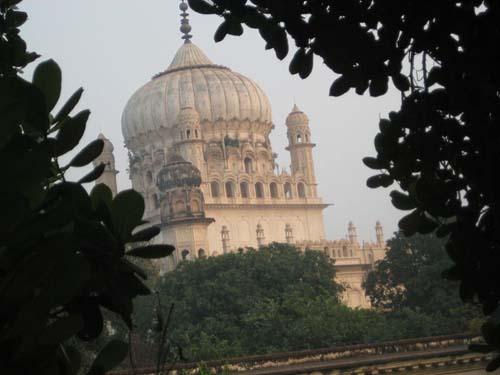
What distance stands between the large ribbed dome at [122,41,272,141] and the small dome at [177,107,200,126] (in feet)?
7.85

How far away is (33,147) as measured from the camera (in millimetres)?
2299

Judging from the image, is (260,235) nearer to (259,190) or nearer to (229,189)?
(229,189)

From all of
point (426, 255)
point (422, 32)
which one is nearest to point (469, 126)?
point (422, 32)

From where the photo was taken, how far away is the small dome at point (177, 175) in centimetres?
5216

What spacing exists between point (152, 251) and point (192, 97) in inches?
2247

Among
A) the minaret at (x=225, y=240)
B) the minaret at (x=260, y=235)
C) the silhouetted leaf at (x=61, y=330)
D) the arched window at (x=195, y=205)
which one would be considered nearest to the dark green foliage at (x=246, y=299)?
the arched window at (x=195, y=205)

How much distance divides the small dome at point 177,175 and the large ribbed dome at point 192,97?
21.3 feet

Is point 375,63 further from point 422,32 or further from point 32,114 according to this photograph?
point 32,114

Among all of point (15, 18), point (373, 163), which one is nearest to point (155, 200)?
point (15, 18)

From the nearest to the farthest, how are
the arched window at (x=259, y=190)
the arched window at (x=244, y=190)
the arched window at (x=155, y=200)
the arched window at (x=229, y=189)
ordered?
the arched window at (x=155, y=200) < the arched window at (x=229, y=189) < the arched window at (x=244, y=190) < the arched window at (x=259, y=190)

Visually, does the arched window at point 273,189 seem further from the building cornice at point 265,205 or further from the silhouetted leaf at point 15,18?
the silhouetted leaf at point 15,18

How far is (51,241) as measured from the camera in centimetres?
219

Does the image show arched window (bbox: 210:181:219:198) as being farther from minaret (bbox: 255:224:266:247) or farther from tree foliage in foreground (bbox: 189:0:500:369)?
tree foliage in foreground (bbox: 189:0:500:369)

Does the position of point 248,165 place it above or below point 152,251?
above
